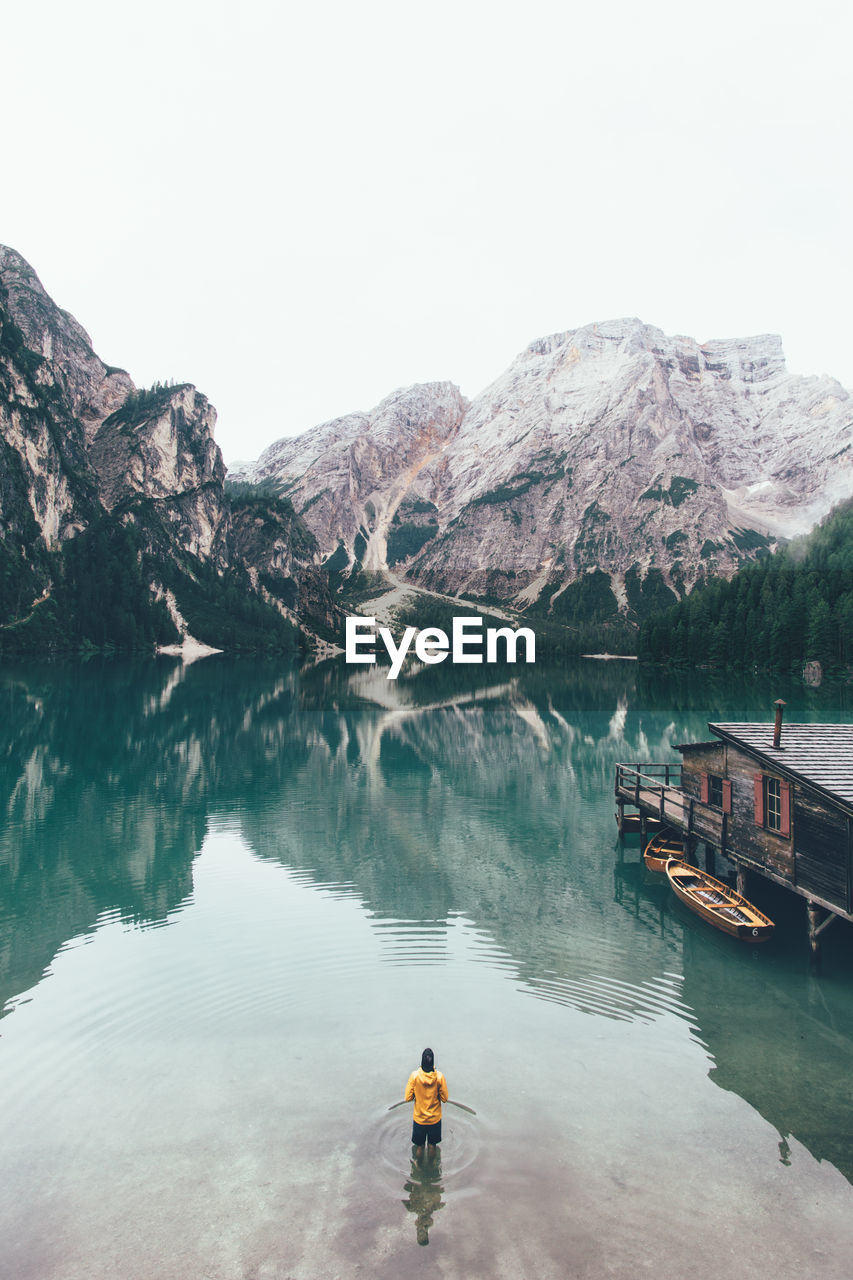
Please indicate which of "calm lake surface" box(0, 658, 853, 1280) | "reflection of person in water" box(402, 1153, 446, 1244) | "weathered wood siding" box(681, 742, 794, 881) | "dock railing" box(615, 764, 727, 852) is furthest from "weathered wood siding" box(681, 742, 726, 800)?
"reflection of person in water" box(402, 1153, 446, 1244)

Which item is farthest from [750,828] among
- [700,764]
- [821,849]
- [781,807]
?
[700,764]

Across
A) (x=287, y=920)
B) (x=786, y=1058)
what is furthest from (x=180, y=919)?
(x=786, y=1058)

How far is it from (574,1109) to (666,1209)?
3.93 metres

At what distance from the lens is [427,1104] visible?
689 inches

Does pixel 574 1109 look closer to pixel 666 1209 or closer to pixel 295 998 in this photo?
pixel 666 1209

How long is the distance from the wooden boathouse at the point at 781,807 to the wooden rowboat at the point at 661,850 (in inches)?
74.5

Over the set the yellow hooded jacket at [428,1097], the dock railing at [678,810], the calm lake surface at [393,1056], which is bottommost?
the calm lake surface at [393,1056]

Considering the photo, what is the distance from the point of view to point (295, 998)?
26578 mm

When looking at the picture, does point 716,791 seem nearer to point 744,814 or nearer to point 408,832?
point 744,814

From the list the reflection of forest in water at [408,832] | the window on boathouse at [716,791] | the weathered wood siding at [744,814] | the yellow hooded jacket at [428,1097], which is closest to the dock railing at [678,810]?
the window on boathouse at [716,791]

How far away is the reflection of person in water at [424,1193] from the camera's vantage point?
50.2 feet

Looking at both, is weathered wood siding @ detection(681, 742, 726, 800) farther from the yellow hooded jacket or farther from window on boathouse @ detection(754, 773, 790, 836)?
the yellow hooded jacket

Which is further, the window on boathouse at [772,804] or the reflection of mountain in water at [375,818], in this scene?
the reflection of mountain in water at [375,818]

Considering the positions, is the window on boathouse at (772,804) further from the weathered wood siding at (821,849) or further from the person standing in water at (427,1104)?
the person standing in water at (427,1104)
